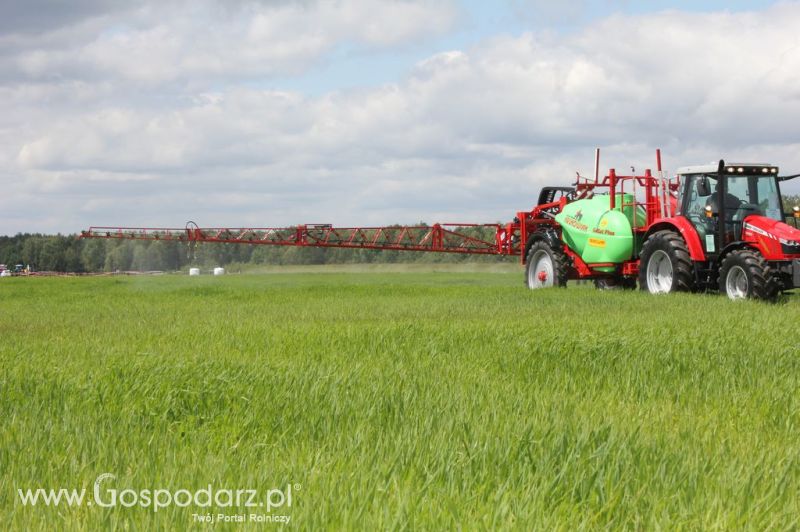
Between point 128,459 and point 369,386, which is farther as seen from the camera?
point 369,386

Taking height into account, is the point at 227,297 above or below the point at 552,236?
below

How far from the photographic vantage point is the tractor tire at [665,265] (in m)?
17.4

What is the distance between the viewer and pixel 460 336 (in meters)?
10.1

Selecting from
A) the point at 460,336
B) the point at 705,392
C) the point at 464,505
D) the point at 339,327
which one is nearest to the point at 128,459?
the point at 464,505

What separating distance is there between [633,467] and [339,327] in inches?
289

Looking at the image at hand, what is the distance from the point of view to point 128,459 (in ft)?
14.5

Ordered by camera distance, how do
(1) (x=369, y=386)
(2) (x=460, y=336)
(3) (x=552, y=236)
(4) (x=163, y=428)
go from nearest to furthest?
(4) (x=163, y=428), (1) (x=369, y=386), (2) (x=460, y=336), (3) (x=552, y=236)

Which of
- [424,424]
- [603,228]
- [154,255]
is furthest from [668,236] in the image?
[154,255]

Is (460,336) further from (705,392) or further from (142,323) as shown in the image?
(142,323)

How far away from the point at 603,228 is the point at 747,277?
517 cm

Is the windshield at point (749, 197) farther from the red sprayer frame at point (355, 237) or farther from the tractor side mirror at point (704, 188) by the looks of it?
the red sprayer frame at point (355, 237)

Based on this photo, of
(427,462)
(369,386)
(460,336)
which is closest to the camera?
(427,462)

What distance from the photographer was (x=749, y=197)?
16.7m

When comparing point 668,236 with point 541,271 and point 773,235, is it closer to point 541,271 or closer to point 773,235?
point 773,235
